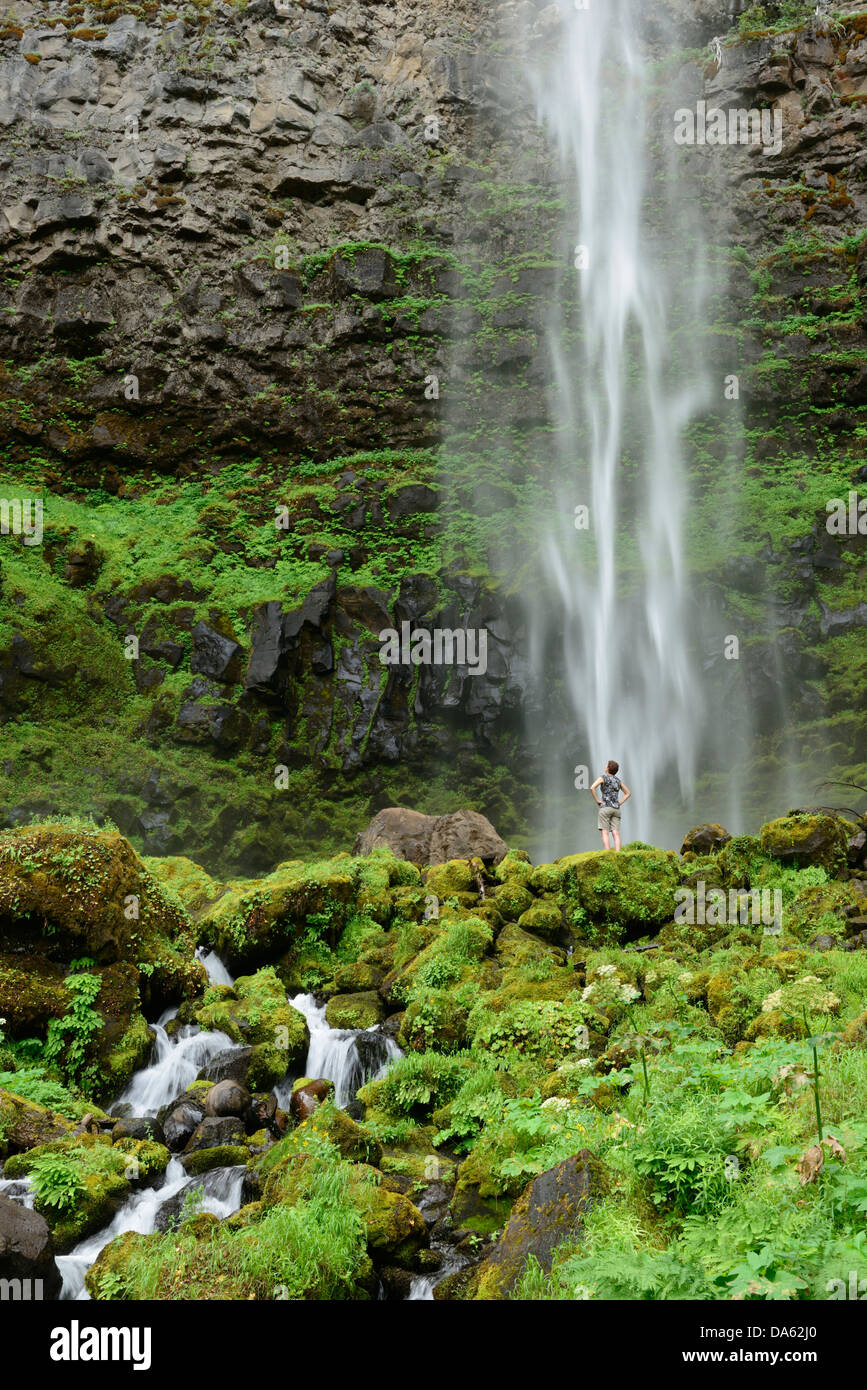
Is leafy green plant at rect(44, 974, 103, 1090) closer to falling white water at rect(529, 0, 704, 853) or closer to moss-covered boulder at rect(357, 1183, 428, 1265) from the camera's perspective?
moss-covered boulder at rect(357, 1183, 428, 1265)

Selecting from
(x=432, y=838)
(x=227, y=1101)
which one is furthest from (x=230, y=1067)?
(x=432, y=838)

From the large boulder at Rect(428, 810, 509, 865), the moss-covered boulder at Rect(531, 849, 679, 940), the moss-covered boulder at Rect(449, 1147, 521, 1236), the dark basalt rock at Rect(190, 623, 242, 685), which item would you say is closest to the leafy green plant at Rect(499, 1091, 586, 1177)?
the moss-covered boulder at Rect(449, 1147, 521, 1236)

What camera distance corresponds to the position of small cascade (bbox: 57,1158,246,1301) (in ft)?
17.7

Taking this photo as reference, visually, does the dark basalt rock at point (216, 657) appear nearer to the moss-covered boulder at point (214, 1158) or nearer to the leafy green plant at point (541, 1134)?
the moss-covered boulder at point (214, 1158)

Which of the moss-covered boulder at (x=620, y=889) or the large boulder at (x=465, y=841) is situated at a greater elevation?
the large boulder at (x=465, y=841)

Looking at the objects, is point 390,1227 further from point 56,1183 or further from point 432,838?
point 432,838

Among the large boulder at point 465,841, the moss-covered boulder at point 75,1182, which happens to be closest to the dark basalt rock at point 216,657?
the large boulder at point 465,841

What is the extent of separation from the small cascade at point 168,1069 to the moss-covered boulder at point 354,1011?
117 centimetres

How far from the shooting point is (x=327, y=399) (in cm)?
2447

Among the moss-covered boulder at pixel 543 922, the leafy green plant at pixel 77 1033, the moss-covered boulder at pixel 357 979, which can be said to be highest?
the moss-covered boulder at pixel 543 922

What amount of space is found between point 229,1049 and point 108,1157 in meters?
2.22

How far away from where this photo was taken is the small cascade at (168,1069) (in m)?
8.03

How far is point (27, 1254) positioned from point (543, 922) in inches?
268

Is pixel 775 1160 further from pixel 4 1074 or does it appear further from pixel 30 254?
pixel 30 254
